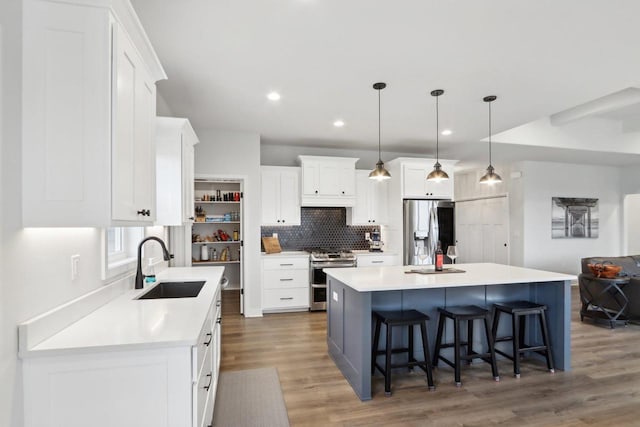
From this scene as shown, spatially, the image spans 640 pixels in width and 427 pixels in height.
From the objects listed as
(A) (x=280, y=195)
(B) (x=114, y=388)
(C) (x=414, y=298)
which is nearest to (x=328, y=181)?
(A) (x=280, y=195)

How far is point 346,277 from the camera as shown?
303 centimetres

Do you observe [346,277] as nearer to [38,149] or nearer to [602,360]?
[38,149]

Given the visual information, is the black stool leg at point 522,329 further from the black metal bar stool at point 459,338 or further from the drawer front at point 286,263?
the drawer front at point 286,263

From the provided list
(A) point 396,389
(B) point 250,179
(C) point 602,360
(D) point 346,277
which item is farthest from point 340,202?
(C) point 602,360

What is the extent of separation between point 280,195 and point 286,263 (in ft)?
3.52

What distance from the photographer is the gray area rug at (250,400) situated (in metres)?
2.36

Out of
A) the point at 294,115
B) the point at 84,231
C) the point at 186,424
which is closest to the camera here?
the point at 186,424

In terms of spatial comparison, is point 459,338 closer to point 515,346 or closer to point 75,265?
point 515,346

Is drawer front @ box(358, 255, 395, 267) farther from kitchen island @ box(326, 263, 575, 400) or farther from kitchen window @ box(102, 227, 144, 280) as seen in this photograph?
kitchen window @ box(102, 227, 144, 280)

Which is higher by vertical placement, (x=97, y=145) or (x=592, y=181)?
(x=592, y=181)

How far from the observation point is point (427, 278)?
Answer: 297cm

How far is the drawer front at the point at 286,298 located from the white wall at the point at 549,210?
4.53m

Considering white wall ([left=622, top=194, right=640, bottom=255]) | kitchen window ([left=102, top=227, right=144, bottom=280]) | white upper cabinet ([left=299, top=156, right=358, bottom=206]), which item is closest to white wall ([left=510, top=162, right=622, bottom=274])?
white wall ([left=622, top=194, right=640, bottom=255])

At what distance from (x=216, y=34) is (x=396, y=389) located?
3080 mm
